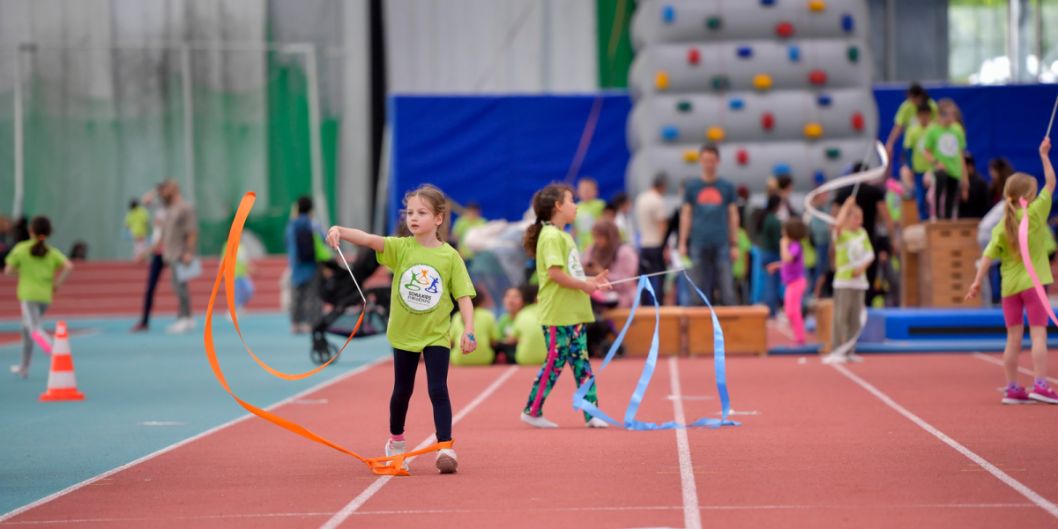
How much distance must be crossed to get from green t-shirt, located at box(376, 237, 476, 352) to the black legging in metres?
0.06

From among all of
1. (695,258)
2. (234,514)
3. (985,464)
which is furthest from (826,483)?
(695,258)

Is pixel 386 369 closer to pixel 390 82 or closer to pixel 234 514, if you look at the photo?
pixel 234 514

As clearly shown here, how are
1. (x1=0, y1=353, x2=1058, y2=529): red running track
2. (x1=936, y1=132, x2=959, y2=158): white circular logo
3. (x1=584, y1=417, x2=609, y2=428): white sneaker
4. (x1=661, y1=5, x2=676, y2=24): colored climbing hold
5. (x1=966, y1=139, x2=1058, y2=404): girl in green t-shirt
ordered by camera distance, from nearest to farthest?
(x1=0, y1=353, x2=1058, y2=529): red running track < (x1=584, y1=417, x2=609, y2=428): white sneaker < (x1=966, y1=139, x2=1058, y2=404): girl in green t-shirt < (x1=936, y1=132, x2=959, y2=158): white circular logo < (x1=661, y1=5, x2=676, y2=24): colored climbing hold

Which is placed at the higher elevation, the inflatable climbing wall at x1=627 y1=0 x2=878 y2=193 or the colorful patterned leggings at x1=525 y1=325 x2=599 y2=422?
the inflatable climbing wall at x1=627 y1=0 x2=878 y2=193

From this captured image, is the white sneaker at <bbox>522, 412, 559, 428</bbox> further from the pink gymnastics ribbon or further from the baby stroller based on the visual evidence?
the baby stroller

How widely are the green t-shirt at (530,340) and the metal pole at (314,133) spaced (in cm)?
1748

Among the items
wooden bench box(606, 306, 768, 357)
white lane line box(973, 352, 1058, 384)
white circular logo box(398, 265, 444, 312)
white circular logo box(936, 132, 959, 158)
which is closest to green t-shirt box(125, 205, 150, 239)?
wooden bench box(606, 306, 768, 357)

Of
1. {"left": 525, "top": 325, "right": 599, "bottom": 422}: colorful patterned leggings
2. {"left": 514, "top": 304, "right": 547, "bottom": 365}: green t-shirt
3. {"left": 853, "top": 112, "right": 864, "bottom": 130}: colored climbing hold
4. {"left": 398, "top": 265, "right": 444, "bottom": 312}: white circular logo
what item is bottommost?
{"left": 514, "top": 304, "right": 547, "bottom": 365}: green t-shirt

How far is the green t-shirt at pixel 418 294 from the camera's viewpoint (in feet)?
26.5

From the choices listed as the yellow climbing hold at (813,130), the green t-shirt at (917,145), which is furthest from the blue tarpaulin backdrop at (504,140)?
the green t-shirt at (917,145)

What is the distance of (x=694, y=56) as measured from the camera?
2409 cm

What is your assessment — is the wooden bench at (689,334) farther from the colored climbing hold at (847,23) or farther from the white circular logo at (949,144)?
the colored climbing hold at (847,23)

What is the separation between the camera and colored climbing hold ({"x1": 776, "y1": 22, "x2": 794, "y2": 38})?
2417 cm

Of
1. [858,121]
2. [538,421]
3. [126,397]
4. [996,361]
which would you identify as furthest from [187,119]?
[538,421]
